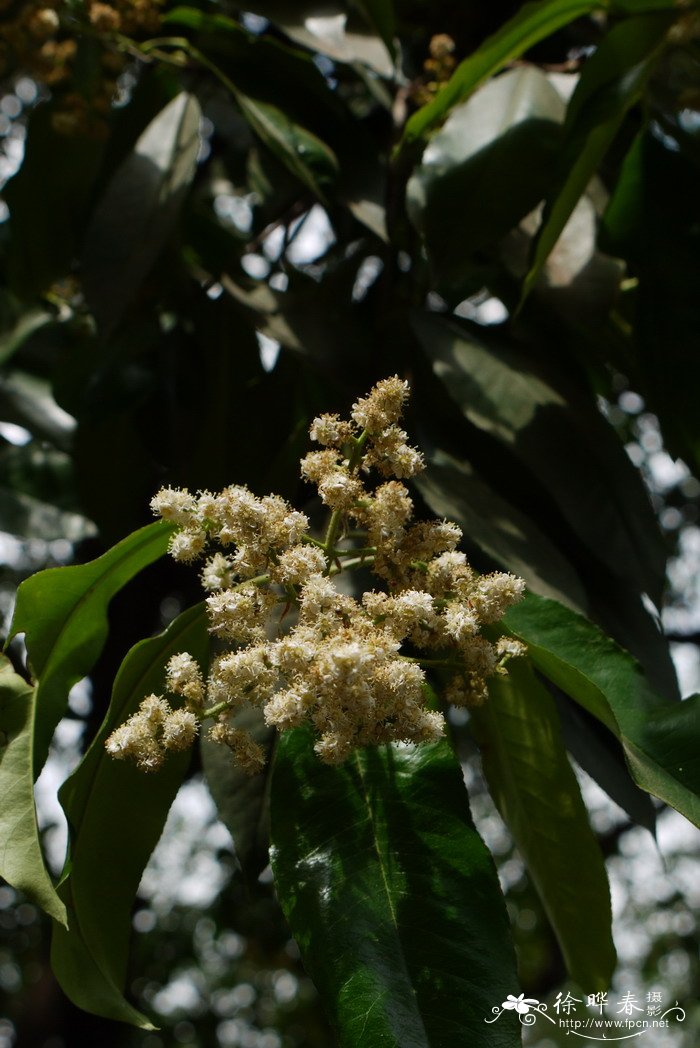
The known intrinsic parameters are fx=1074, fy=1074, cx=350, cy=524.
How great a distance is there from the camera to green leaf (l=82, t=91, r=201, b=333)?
62.6 inches

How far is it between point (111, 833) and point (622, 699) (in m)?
0.52

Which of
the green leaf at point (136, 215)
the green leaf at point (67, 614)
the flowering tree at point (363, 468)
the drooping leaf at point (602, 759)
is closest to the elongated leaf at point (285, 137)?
the flowering tree at point (363, 468)

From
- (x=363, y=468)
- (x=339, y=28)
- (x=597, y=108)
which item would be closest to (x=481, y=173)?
(x=597, y=108)

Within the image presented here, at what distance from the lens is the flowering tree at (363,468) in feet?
2.99

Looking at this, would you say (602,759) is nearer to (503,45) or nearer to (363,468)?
(363,468)

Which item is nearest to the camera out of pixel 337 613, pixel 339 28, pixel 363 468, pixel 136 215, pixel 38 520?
pixel 337 613

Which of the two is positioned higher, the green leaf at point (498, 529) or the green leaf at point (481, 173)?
the green leaf at point (481, 173)

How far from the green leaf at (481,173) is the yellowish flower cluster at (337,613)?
1.75 ft

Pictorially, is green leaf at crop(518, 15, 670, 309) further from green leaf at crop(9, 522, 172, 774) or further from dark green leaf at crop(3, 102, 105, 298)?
dark green leaf at crop(3, 102, 105, 298)

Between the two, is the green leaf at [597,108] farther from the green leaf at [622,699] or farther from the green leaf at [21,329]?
the green leaf at [21,329]

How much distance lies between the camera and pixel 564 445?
143 cm

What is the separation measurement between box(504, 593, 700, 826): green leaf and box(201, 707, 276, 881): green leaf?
13.8 inches

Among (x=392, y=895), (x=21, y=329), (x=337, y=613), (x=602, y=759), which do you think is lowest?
(x=21, y=329)

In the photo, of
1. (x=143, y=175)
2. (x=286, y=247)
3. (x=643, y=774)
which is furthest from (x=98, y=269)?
(x=643, y=774)
